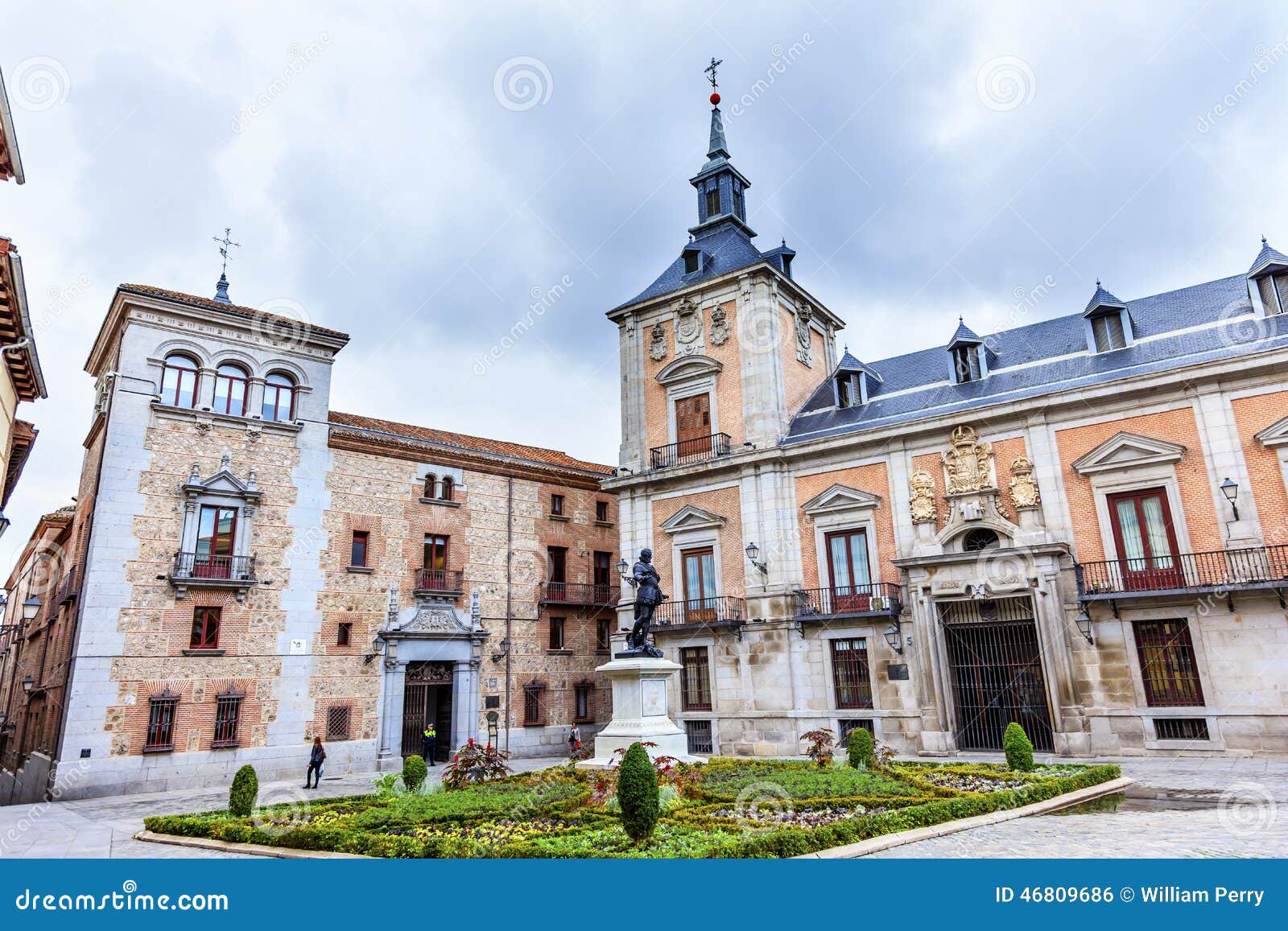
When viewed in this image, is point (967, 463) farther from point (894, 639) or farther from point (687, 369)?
point (687, 369)

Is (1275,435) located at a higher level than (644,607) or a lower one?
higher

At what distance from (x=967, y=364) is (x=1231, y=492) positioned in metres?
8.19

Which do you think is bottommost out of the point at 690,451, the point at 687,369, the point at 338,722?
the point at 338,722

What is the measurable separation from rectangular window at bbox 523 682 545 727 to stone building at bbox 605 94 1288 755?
17.6 feet

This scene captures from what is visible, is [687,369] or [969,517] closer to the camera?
[969,517]

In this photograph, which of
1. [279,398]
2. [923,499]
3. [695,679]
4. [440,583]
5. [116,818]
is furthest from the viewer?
[440,583]

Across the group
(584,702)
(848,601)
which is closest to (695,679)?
(584,702)

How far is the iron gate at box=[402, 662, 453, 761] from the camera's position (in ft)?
84.6

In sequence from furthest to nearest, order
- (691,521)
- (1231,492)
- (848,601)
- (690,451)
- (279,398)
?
(690,451), (691,521), (279,398), (848,601), (1231,492)

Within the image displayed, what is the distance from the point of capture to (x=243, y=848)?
9.89 metres

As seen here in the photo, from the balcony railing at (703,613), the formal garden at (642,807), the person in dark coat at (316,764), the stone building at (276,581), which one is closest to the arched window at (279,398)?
the stone building at (276,581)

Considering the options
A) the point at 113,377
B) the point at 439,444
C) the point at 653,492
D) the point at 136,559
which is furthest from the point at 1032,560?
the point at 113,377

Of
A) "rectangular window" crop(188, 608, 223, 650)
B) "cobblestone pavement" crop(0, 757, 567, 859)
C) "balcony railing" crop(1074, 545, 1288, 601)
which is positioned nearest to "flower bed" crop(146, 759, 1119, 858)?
"cobblestone pavement" crop(0, 757, 567, 859)

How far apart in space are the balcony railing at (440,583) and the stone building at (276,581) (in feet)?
0.37
